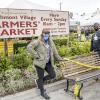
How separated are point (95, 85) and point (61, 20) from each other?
319 centimetres

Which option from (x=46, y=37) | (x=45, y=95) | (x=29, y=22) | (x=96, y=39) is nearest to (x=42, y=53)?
(x=46, y=37)

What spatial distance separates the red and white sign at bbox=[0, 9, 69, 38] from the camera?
25.6ft

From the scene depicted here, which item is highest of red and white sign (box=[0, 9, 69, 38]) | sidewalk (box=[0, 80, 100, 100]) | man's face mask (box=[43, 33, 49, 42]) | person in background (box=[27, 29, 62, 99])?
red and white sign (box=[0, 9, 69, 38])

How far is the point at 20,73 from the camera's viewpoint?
687 cm

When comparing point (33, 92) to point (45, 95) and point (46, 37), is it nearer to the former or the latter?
point (45, 95)

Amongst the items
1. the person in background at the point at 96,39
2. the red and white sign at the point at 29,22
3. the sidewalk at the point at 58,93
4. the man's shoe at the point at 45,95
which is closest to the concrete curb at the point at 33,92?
the sidewalk at the point at 58,93

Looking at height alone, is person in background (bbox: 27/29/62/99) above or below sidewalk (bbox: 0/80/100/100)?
above

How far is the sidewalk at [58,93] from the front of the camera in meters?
6.17

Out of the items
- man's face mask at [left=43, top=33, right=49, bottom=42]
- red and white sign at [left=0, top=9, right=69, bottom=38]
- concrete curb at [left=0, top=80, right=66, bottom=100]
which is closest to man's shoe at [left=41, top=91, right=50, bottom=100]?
concrete curb at [left=0, top=80, right=66, bottom=100]

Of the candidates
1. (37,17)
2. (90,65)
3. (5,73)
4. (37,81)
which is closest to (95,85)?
(90,65)

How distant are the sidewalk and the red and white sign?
217cm

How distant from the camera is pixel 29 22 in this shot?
841 centimetres

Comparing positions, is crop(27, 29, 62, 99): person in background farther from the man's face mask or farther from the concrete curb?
the concrete curb

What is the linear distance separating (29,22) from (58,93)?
285 cm
